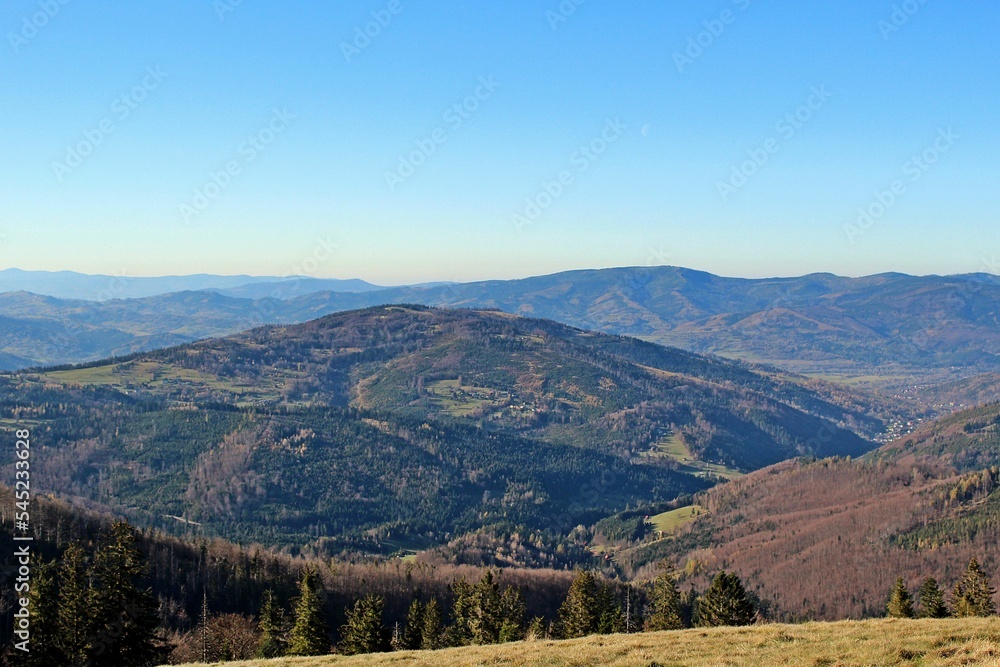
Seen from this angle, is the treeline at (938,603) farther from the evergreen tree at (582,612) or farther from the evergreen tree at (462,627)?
the evergreen tree at (462,627)

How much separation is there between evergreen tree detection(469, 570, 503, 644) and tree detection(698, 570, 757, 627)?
20.2 meters

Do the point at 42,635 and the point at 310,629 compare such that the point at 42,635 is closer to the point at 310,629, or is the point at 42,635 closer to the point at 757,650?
the point at 310,629

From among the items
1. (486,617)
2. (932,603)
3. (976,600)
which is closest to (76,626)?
(486,617)

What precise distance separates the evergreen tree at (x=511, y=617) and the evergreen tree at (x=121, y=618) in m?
30.8

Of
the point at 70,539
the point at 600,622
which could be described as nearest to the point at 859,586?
the point at 600,622

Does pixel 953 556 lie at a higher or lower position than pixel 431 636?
lower

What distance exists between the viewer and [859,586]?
17275 cm

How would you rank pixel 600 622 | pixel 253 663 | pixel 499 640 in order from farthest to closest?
pixel 600 622 < pixel 499 640 < pixel 253 663

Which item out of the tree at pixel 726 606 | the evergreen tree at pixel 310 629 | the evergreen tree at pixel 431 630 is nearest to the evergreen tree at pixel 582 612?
the tree at pixel 726 606

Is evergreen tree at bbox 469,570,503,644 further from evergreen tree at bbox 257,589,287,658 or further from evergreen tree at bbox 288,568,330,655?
evergreen tree at bbox 257,589,287,658

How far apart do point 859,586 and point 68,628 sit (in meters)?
169

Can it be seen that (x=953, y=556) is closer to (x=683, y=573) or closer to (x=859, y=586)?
(x=859, y=586)

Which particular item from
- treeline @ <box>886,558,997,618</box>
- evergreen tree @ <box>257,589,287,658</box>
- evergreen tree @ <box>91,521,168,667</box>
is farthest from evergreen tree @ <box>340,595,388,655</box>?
treeline @ <box>886,558,997,618</box>

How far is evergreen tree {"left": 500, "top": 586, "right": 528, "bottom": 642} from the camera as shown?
70500mm
